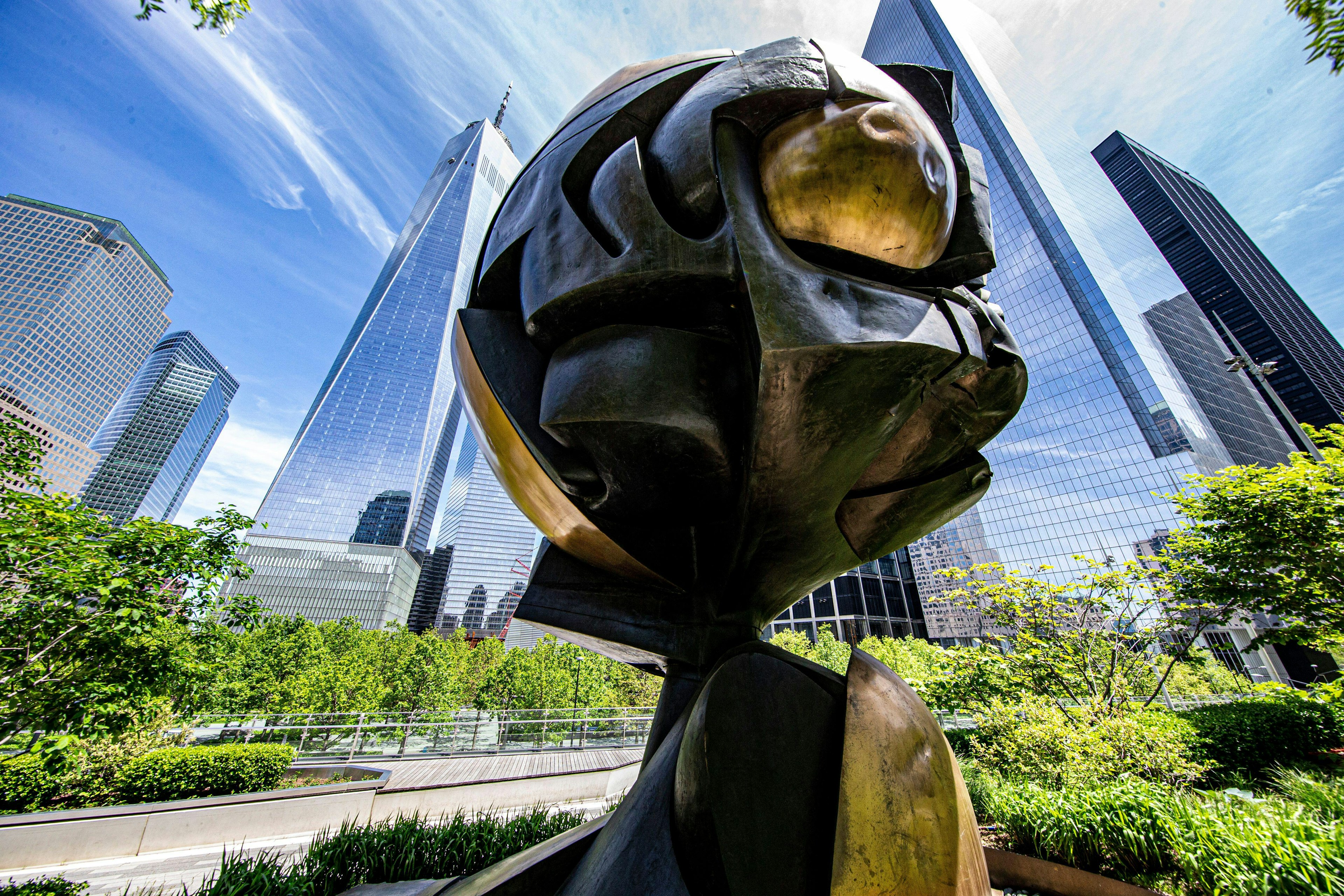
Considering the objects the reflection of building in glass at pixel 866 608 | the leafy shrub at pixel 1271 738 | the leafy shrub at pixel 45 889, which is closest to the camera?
the leafy shrub at pixel 45 889

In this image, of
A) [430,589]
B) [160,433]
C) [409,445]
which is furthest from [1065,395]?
[160,433]

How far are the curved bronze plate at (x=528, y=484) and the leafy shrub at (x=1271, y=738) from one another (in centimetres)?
1503

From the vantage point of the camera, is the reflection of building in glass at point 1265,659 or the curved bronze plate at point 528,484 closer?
the curved bronze plate at point 528,484

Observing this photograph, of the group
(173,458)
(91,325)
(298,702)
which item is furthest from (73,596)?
(173,458)

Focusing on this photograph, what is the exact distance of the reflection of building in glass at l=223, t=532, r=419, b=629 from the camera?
7256 centimetres

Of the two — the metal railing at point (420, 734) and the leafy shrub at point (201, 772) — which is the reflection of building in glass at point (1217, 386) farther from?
the leafy shrub at point (201, 772)

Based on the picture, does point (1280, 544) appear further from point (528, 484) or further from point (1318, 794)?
point (528, 484)

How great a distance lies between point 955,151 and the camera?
304cm

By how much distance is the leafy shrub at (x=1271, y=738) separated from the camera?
11891 millimetres

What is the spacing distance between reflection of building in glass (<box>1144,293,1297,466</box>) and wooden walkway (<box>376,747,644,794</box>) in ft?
235

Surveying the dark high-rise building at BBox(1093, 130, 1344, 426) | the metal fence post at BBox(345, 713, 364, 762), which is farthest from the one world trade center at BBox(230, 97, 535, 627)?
the dark high-rise building at BBox(1093, 130, 1344, 426)

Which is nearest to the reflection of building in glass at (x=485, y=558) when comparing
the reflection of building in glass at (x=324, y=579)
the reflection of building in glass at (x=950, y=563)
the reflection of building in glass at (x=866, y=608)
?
the reflection of building in glass at (x=324, y=579)

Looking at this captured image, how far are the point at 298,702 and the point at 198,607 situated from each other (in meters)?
15.2

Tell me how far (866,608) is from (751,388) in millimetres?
68201
